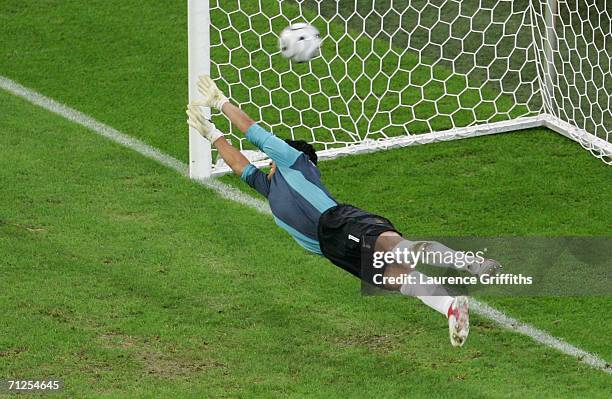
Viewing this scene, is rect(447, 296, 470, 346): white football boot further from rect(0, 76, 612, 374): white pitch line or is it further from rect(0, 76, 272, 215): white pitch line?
rect(0, 76, 272, 215): white pitch line

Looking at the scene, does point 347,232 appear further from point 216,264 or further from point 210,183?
point 210,183

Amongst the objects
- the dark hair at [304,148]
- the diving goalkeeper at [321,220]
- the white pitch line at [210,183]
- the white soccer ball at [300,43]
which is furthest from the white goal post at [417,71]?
the dark hair at [304,148]

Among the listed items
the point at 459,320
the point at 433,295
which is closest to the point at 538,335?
the point at 433,295

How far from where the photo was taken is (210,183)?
10.9m

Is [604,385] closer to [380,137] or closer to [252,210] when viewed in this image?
[252,210]

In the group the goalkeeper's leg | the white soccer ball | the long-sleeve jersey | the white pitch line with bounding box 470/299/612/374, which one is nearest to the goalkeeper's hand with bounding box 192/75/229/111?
the long-sleeve jersey

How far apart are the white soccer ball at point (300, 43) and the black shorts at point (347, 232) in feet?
4.69

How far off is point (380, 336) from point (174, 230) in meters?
2.20

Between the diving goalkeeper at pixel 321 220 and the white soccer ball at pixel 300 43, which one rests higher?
the white soccer ball at pixel 300 43

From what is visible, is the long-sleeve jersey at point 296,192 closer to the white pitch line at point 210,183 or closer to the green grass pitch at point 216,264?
the green grass pitch at point 216,264

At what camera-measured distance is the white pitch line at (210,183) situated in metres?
8.34

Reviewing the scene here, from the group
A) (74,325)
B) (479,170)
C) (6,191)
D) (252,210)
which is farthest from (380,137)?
(74,325)

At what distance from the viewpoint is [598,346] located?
8.38 metres

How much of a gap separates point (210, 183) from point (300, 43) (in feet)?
7.01
